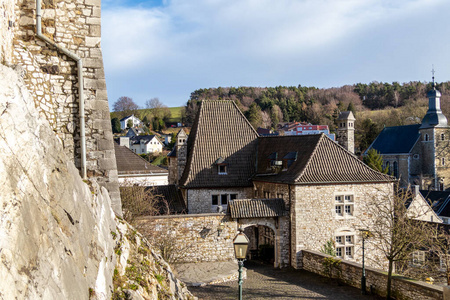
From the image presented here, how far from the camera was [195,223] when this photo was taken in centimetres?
2077

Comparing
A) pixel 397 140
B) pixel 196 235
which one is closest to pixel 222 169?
pixel 196 235

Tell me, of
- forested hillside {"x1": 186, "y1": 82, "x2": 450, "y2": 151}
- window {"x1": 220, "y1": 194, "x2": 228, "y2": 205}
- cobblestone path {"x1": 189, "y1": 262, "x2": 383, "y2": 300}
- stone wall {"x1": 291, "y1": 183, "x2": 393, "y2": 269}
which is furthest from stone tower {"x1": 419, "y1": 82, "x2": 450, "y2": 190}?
cobblestone path {"x1": 189, "y1": 262, "x2": 383, "y2": 300}

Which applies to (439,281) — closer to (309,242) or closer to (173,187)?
(309,242)

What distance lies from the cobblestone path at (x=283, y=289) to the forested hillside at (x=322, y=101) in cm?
6679

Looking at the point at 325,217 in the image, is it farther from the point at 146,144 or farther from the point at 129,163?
the point at 146,144

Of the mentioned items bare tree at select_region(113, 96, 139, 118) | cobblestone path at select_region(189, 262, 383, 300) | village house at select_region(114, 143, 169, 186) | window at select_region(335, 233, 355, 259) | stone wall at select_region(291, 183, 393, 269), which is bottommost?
cobblestone path at select_region(189, 262, 383, 300)

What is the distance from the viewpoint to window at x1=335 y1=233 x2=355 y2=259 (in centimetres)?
2256

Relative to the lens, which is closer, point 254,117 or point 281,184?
point 281,184

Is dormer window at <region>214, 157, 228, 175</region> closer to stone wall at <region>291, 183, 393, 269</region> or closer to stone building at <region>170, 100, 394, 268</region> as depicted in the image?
stone building at <region>170, 100, 394, 268</region>

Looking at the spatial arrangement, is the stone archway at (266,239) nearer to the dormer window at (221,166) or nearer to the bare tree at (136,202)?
the dormer window at (221,166)

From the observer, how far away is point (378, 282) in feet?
53.8

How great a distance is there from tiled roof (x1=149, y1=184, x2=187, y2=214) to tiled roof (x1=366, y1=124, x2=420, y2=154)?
49.2m

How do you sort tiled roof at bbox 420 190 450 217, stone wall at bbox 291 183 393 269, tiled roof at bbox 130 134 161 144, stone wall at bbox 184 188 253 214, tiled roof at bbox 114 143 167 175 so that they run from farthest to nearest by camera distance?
1. tiled roof at bbox 130 134 161 144
2. tiled roof at bbox 420 190 450 217
3. tiled roof at bbox 114 143 167 175
4. stone wall at bbox 184 188 253 214
5. stone wall at bbox 291 183 393 269

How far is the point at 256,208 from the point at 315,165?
4.10 m
